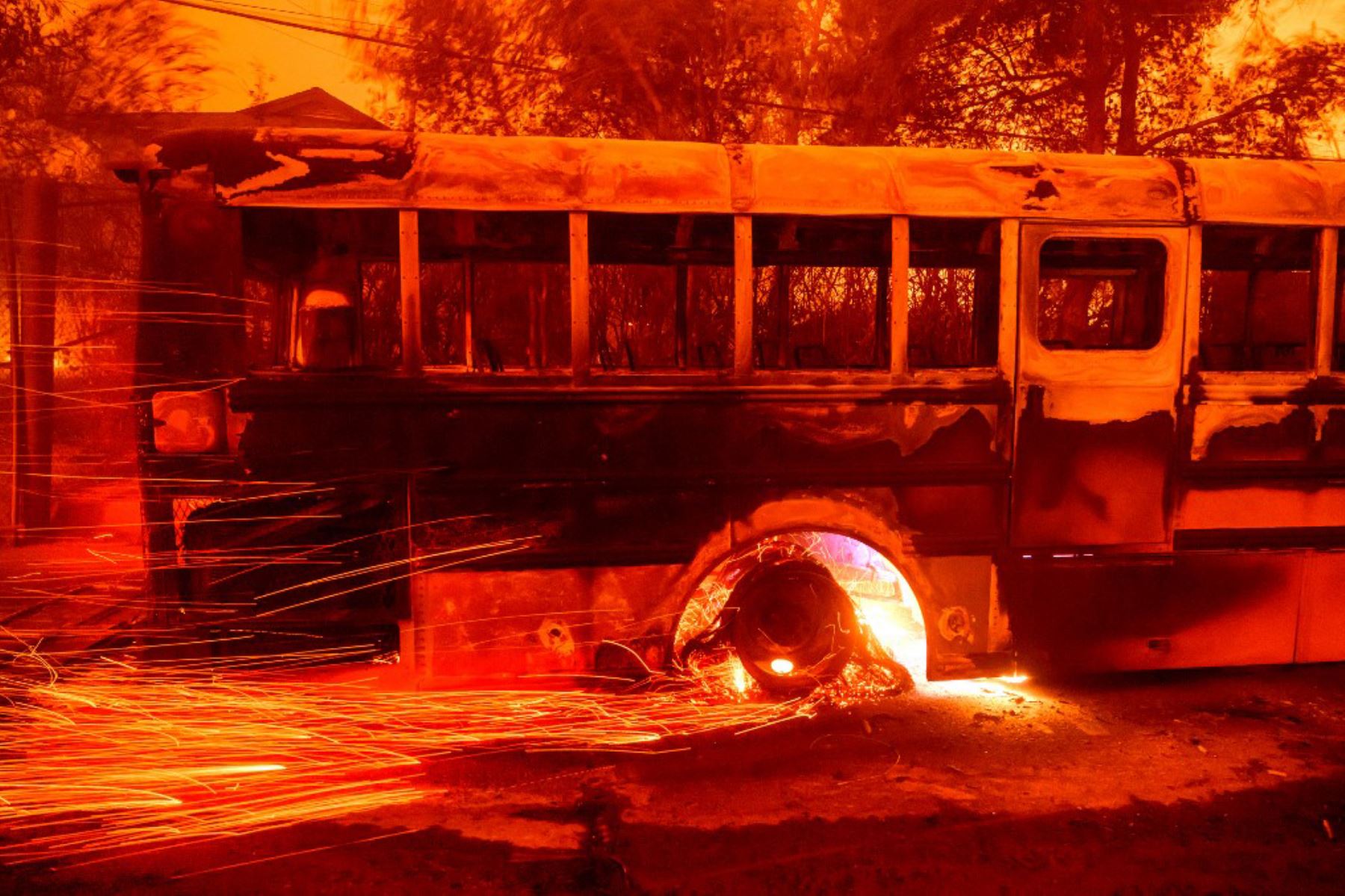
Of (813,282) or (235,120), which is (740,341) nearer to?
(813,282)

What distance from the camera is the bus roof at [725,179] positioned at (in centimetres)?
402

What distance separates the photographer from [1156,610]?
181 inches

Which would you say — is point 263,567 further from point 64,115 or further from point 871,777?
point 64,115

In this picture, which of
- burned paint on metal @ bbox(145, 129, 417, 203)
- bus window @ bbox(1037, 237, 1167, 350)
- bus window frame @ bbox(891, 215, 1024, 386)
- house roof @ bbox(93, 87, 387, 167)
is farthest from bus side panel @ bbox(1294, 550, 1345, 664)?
house roof @ bbox(93, 87, 387, 167)

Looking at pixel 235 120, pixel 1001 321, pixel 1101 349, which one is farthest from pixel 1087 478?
pixel 235 120

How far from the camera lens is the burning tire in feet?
14.9

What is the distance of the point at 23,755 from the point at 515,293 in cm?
363

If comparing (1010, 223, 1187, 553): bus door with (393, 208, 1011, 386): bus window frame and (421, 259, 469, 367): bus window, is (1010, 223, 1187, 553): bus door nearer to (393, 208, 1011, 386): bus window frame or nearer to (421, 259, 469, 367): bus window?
(393, 208, 1011, 386): bus window frame

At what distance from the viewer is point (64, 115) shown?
12.1 metres

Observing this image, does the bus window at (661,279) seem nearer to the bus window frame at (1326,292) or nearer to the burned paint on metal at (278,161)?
the burned paint on metal at (278,161)

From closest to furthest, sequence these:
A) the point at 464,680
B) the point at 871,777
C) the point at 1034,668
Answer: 1. the point at 871,777
2. the point at 464,680
3. the point at 1034,668

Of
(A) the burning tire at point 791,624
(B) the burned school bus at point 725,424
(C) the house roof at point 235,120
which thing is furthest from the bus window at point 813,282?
(C) the house roof at point 235,120

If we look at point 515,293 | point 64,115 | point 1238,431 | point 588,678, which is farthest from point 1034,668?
point 64,115

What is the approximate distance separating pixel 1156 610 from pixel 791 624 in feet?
6.56
